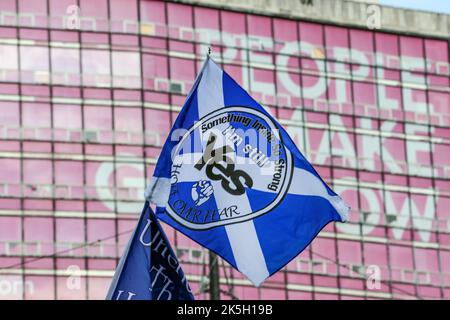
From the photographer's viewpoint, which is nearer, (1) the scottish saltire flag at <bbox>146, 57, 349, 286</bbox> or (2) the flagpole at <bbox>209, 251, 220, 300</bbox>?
(1) the scottish saltire flag at <bbox>146, 57, 349, 286</bbox>

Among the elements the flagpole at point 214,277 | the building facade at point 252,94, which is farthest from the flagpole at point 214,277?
the building facade at point 252,94

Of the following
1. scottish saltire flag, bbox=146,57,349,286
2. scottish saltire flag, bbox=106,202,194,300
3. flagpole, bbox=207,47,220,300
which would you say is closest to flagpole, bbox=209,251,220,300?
flagpole, bbox=207,47,220,300

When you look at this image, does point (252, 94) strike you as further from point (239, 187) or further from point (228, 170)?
point (239, 187)

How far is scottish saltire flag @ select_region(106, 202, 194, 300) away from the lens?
37406mm

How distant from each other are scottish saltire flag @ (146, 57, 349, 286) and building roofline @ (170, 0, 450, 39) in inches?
2676

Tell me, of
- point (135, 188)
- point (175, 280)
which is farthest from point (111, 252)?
point (175, 280)

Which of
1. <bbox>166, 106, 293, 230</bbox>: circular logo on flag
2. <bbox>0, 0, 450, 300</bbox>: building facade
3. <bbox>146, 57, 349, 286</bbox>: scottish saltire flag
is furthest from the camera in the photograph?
<bbox>0, 0, 450, 300</bbox>: building facade

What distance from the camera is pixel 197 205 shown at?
36.8 meters

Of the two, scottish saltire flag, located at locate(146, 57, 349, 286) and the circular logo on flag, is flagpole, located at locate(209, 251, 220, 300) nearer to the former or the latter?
scottish saltire flag, located at locate(146, 57, 349, 286)

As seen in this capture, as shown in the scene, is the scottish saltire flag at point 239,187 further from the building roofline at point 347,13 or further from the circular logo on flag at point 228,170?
the building roofline at point 347,13

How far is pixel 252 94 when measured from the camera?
105562 millimetres

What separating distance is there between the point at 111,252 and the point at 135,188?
386cm

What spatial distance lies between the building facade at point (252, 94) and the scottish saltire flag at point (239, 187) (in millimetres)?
60090

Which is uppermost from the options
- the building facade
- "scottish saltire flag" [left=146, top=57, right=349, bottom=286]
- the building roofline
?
the building roofline
